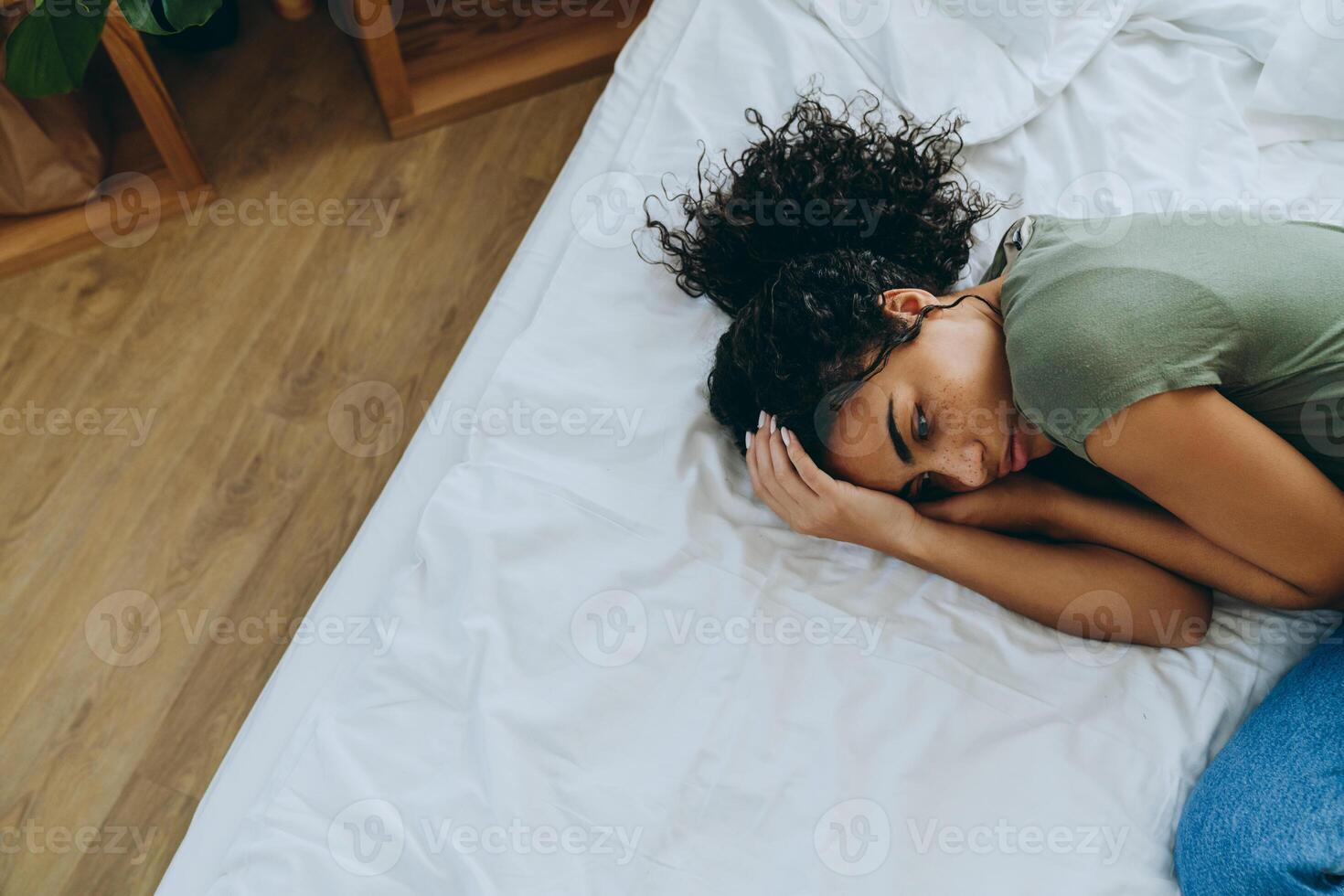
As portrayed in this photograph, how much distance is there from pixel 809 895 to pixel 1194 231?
752 mm

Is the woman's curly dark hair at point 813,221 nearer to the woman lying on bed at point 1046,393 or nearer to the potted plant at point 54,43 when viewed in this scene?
the woman lying on bed at point 1046,393

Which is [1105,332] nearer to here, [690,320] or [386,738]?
[690,320]

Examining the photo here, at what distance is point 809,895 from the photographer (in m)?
0.89

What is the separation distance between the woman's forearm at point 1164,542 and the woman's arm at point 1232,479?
0.04 metres

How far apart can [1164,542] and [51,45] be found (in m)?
1.38

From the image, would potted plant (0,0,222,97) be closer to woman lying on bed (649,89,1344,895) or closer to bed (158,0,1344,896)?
bed (158,0,1344,896)

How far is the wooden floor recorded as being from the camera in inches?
53.7

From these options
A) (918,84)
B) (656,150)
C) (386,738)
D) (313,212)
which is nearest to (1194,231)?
(918,84)

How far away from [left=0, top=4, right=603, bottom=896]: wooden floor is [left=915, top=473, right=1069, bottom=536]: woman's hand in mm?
872

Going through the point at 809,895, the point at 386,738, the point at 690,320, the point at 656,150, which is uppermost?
the point at 656,150

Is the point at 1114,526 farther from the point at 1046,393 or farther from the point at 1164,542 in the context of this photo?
the point at 1046,393

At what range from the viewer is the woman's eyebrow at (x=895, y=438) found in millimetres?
984

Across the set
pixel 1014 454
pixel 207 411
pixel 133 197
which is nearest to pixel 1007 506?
pixel 1014 454

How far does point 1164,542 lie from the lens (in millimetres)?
1042
